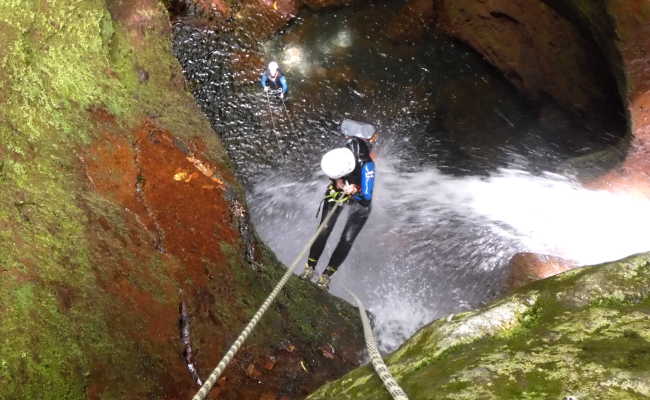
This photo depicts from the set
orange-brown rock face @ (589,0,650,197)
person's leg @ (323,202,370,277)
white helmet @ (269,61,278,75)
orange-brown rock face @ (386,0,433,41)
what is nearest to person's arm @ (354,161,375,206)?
person's leg @ (323,202,370,277)

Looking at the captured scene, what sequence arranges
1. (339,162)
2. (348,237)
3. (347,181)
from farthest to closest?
(348,237), (347,181), (339,162)

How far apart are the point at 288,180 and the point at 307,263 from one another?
6.50 ft

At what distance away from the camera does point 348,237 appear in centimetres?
627

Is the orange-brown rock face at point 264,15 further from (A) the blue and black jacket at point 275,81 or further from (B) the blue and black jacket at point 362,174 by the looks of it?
(B) the blue and black jacket at point 362,174

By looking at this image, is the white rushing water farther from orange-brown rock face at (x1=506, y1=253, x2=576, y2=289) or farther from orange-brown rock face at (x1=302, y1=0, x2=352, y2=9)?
orange-brown rock face at (x1=302, y1=0, x2=352, y2=9)

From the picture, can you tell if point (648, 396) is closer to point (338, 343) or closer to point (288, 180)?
point (338, 343)

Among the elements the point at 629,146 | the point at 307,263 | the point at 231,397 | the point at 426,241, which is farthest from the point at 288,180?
the point at 629,146

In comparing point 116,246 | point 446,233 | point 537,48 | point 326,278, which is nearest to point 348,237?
point 326,278

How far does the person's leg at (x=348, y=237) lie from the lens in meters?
6.11

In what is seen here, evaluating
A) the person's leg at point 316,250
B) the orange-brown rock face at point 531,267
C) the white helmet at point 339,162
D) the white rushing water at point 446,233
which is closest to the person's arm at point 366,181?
the white helmet at point 339,162

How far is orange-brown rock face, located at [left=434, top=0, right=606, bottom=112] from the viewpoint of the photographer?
7730 millimetres

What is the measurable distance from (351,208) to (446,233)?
5.15 ft

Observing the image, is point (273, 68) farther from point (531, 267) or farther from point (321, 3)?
point (531, 267)

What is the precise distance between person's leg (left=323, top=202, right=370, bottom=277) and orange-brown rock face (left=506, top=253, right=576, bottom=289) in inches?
86.8
